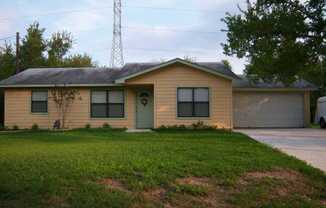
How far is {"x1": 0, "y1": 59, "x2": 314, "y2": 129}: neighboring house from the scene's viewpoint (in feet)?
62.1

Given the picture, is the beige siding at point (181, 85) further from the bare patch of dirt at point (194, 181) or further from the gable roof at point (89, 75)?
the bare patch of dirt at point (194, 181)

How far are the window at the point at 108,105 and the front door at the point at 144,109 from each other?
2.90 feet

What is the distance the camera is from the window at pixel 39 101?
2038 cm

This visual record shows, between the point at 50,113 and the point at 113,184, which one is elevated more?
the point at 50,113

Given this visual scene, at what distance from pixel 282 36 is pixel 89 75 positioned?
13629 mm

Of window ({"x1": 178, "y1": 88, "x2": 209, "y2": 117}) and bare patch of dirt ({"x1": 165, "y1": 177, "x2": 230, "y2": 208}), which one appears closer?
bare patch of dirt ({"x1": 165, "y1": 177, "x2": 230, "y2": 208})

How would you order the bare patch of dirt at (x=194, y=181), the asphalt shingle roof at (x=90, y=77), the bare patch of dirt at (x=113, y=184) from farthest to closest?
the asphalt shingle roof at (x=90, y=77) → the bare patch of dirt at (x=194, y=181) → the bare patch of dirt at (x=113, y=184)

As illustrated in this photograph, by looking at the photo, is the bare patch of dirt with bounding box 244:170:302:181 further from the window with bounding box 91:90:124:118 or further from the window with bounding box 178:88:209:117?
the window with bounding box 91:90:124:118

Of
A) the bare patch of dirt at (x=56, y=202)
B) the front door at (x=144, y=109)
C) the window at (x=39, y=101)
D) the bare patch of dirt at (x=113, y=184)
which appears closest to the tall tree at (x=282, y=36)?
the bare patch of dirt at (x=113, y=184)

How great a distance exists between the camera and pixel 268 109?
70.3 feet

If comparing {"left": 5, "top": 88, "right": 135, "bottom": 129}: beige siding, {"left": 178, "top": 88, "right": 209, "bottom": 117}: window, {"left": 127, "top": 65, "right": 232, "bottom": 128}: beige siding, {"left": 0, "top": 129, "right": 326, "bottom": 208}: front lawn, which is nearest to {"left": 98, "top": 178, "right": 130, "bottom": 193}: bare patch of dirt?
{"left": 0, "top": 129, "right": 326, "bottom": 208}: front lawn

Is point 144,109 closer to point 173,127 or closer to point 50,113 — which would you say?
point 173,127

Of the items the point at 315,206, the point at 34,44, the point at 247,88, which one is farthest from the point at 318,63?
the point at 34,44


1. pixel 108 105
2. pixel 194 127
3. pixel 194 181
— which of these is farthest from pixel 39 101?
pixel 194 181
